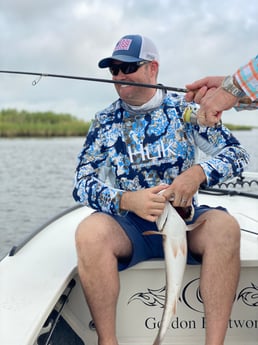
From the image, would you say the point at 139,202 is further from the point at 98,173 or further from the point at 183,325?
the point at 183,325

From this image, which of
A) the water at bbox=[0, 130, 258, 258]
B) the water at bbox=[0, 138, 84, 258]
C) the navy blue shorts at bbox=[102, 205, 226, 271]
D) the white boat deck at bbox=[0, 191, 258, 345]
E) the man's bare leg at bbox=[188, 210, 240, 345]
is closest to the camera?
the white boat deck at bbox=[0, 191, 258, 345]

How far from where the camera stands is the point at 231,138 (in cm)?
263

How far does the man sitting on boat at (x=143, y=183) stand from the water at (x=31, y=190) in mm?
892

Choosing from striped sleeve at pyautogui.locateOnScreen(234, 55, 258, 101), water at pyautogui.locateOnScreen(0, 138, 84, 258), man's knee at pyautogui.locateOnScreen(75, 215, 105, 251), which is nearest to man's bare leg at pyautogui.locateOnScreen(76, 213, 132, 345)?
man's knee at pyautogui.locateOnScreen(75, 215, 105, 251)

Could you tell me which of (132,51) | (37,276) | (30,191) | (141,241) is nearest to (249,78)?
(132,51)

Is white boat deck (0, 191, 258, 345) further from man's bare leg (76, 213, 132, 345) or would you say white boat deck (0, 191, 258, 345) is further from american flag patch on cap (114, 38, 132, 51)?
american flag patch on cap (114, 38, 132, 51)

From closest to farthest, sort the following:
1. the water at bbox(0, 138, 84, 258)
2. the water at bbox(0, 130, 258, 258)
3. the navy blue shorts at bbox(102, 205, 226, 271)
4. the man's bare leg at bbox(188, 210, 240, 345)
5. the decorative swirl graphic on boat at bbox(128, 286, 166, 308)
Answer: the man's bare leg at bbox(188, 210, 240, 345) → the navy blue shorts at bbox(102, 205, 226, 271) → the decorative swirl graphic on boat at bbox(128, 286, 166, 308) → the water at bbox(0, 130, 258, 258) → the water at bbox(0, 138, 84, 258)

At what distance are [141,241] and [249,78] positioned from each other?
0.92 meters

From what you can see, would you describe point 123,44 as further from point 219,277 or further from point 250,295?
point 250,295

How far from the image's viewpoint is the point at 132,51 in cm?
267

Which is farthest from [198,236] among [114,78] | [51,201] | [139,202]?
[51,201]

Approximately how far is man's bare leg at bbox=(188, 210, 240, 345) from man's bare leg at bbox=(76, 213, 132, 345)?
40 centimetres

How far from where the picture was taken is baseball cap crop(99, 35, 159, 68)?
2.66m

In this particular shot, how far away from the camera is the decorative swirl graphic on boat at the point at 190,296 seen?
8.60ft
